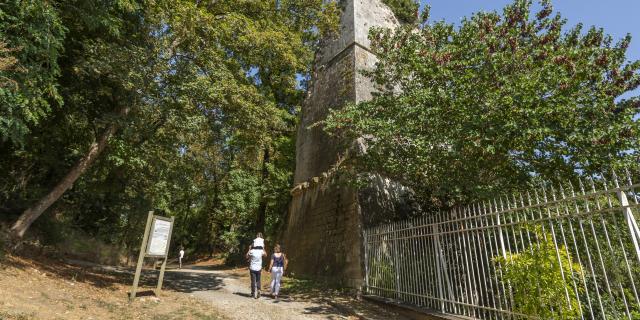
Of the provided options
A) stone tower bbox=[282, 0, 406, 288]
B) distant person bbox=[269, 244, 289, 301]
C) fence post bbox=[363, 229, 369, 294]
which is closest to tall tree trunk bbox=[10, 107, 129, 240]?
distant person bbox=[269, 244, 289, 301]

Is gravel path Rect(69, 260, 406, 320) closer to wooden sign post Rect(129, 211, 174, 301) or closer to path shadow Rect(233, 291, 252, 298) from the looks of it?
path shadow Rect(233, 291, 252, 298)

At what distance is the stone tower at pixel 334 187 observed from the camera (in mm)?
10008

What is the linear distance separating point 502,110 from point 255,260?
6.31 metres

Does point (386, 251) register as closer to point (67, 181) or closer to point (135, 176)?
point (67, 181)

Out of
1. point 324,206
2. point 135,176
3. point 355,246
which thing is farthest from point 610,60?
point 135,176

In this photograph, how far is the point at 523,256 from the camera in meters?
4.73

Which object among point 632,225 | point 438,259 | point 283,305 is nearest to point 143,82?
point 283,305

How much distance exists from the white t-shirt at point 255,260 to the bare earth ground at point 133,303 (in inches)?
28.9

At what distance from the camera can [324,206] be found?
1173 cm

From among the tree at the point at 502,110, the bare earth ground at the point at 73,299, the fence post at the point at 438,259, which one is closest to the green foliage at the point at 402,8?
the tree at the point at 502,110

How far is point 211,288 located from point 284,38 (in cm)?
817

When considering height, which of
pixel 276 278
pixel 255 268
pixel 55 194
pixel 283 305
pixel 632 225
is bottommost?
pixel 283 305

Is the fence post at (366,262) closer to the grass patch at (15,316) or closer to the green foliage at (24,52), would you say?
the grass patch at (15,316)

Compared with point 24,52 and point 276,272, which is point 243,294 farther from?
point 24,52
